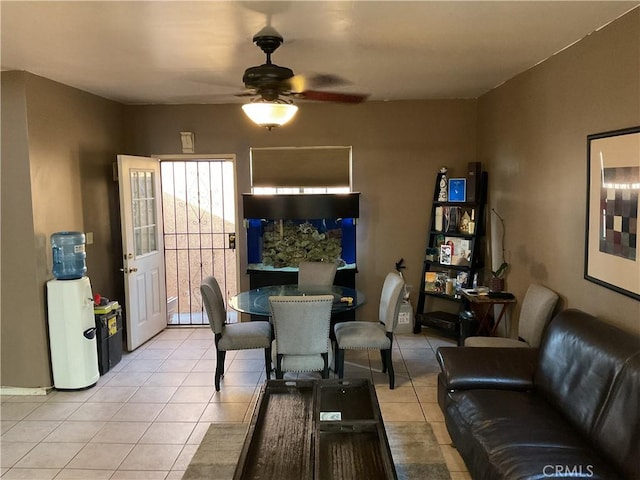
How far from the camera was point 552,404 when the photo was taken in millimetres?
2822

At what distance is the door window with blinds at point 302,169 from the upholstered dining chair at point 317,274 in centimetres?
109

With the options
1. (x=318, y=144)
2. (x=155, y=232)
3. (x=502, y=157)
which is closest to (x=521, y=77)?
(x=502, y=157)

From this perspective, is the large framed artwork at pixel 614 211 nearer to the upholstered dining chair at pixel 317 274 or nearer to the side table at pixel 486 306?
the side table at pixel 486 306

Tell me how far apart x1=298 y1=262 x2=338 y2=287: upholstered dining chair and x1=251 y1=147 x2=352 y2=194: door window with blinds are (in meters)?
1.09

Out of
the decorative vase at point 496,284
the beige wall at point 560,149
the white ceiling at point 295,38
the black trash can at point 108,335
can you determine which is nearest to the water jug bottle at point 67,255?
the black trash can at point 108,335

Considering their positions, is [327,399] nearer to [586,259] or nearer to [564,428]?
[564,428]

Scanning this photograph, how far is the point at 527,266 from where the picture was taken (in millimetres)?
4188

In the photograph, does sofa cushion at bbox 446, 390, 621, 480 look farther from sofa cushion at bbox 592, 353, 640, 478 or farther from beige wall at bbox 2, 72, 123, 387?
beige wall at bbox 2, 72, 123, 387

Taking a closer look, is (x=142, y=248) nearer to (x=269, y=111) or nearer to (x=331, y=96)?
(x=269, y=111)

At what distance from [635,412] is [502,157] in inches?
121

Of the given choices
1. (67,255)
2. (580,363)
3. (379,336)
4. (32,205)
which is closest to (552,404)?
(580,363)

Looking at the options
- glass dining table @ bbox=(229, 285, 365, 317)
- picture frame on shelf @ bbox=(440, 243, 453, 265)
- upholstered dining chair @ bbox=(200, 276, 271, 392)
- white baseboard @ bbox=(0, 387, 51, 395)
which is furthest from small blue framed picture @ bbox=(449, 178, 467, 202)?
white baseboard @ bbox=(0, 387, 51, 395)

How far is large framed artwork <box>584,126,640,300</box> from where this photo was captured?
105 inches

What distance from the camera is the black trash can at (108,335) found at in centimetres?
448
